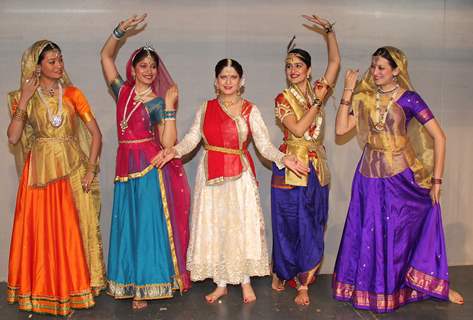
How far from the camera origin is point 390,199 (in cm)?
362

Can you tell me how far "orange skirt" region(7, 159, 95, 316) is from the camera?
11.8 ft

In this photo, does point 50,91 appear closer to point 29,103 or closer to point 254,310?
point 29,103

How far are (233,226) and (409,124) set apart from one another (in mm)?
Result: 1458

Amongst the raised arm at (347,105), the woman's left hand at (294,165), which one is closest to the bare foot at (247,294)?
the woman's left hand at (294,165)

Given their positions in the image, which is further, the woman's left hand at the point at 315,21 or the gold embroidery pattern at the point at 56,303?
the woman's left hand at the point at 315,21

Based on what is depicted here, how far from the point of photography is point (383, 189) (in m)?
3.64

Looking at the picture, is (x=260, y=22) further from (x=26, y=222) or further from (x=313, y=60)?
(x=26, y=222)

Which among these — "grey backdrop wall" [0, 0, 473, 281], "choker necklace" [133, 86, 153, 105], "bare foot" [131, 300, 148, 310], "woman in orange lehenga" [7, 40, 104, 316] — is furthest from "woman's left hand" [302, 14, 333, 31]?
"bare foot" [131, 300, 148, 310]

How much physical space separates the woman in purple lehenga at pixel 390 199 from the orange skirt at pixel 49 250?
186cm

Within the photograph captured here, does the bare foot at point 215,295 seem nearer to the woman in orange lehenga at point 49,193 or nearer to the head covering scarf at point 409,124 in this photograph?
the woman in orange lehenga at point 49,193

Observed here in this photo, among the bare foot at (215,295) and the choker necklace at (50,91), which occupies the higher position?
the choker necklace at (50,91)

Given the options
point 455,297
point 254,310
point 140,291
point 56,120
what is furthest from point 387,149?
point 56,120

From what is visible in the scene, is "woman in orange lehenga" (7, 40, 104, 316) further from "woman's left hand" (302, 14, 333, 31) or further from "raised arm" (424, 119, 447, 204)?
"raised arm" (424, 119, 447, 204)

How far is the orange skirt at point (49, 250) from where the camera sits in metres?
3.59
